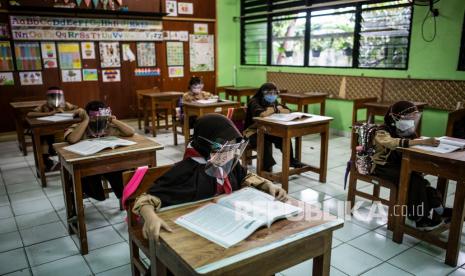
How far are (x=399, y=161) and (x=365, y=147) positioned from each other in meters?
0.28

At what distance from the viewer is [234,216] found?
56.2 inches

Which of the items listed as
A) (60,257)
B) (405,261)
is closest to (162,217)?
(60,257)

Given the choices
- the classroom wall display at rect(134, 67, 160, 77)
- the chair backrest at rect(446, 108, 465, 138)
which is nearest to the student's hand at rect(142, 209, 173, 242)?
the chair backrest at rect(446, 108, 465, 138)

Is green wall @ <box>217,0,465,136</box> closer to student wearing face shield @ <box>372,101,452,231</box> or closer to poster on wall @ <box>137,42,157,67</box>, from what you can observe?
student wearing face shield @ <box>372,101,452,231</box>

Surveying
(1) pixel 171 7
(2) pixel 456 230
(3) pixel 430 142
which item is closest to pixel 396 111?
(3) pixel 430 142

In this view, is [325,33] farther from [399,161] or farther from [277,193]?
[277,193]

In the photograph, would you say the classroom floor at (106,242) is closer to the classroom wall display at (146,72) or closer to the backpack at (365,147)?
the backpack at (365,147)

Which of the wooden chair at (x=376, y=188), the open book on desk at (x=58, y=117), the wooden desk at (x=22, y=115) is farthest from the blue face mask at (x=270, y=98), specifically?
the wooden desk at (x=22, y=115)

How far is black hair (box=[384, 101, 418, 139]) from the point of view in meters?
2.79

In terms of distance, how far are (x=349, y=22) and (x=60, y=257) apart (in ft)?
18.4

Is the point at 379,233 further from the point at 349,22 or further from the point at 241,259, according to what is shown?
the point at 349,22

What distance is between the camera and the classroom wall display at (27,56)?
6.36 m

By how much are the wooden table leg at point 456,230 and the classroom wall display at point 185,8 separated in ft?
22.6

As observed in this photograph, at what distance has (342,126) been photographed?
6484mm
